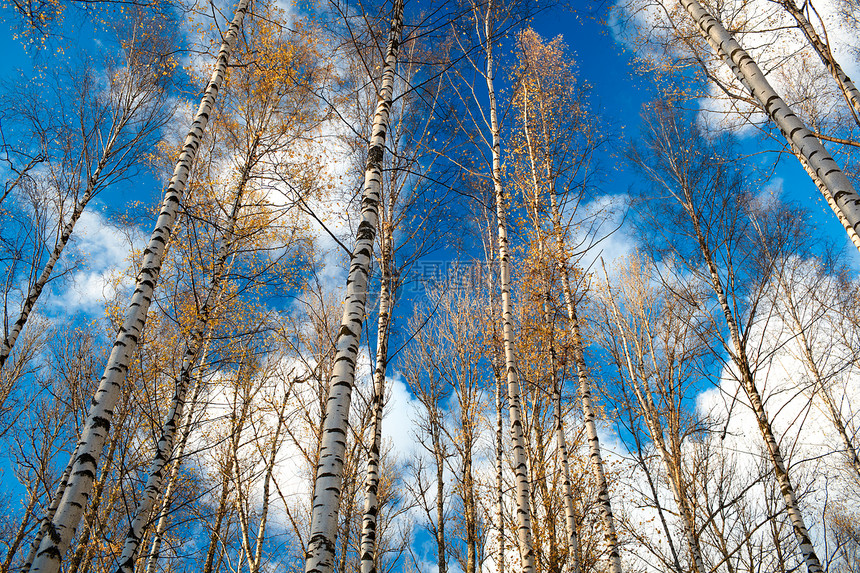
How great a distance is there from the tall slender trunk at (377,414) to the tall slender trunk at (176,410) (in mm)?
2237

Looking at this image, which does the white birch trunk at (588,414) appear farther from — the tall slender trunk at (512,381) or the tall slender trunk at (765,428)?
the tall slender trunk at (765,428)

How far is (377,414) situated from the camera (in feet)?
17.2

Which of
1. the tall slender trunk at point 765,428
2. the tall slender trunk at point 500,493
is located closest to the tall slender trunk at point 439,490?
the tall slender trunk at point 500,493

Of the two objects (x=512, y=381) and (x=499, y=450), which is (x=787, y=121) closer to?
(x=512, y=381)

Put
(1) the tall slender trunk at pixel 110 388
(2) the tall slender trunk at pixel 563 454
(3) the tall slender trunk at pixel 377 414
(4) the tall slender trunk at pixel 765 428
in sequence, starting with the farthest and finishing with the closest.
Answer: (2) the tall slender trunk at pixel 563 454 < (4) the tall slender trunk at pixel 765 428 < (3) the tall slender trunk at pixel 377 414 < (1) the tall slender trunk at pixel 110 388

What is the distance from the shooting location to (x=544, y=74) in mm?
10000

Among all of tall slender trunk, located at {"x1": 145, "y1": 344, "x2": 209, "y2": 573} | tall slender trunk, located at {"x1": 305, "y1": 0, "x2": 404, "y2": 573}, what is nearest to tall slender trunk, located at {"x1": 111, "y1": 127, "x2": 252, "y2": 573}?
tall slender trunk, located at {"x1": 145, "y1": 344, "x2": 209, "y2": 573}

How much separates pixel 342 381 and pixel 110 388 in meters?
2.26

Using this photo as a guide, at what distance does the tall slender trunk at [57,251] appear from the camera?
6.21 meters

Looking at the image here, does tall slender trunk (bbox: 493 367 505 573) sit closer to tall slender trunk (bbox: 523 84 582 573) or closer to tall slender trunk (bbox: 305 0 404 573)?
tall slender trunk (bbox: 523 84 582 573)

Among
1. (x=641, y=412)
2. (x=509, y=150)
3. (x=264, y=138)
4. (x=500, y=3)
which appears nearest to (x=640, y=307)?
(x=641, y=412)

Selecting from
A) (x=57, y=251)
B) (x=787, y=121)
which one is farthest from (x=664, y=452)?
(x=57, y=251)

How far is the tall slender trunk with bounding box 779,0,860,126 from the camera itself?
15.8 feet

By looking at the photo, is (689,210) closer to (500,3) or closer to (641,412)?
(641,412)
